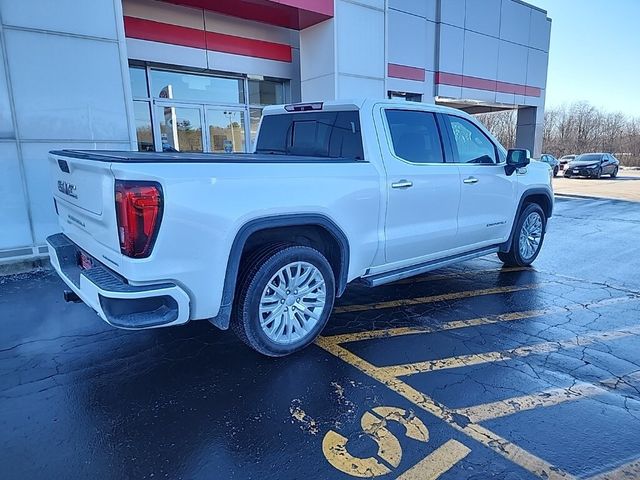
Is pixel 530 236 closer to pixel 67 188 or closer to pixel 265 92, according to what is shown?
pixel 67 188

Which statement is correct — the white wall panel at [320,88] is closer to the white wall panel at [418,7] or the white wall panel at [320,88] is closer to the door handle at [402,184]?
the white wall panel at [418,7]

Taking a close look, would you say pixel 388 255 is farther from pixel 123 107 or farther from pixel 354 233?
pixel 123 107

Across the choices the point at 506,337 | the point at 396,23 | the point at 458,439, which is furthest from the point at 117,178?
the point at 396,23

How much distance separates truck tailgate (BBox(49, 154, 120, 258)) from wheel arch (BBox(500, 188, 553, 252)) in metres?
4.58

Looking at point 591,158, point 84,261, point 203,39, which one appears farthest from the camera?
point 591,158

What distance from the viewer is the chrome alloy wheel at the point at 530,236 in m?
5.83

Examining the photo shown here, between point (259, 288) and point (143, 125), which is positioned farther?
point (143, 125)

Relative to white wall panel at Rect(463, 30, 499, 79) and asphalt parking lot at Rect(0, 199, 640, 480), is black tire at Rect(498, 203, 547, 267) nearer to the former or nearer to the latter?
asphalt parking lot at Rect(0, 199, 640, 480)

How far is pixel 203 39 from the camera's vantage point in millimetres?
10125

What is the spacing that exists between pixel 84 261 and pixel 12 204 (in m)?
4.04

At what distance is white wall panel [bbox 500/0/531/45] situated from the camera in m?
17.9

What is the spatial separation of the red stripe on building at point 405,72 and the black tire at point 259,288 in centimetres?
1181

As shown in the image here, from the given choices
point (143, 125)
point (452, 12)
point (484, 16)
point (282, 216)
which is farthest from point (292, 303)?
point (484, 16)

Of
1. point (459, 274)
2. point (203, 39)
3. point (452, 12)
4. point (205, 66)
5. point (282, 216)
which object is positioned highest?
point (452, 12)
